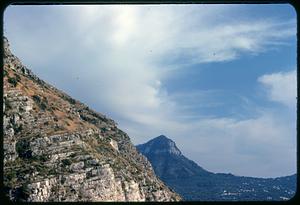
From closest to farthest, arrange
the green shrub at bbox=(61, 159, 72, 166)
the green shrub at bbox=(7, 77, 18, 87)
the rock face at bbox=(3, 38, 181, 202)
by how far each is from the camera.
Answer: the rock face at bbox=(3, 38, 181, 202) < the green shrub at bbox=(61, 159, 72, 166) < the green shrub at bbox=(7, 77, 18, 87)

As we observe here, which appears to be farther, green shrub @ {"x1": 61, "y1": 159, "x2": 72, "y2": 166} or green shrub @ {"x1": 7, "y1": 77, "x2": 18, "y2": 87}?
green shrub @ {"x1": 7, "y1": 77, "x2": 18, "y2": 87}

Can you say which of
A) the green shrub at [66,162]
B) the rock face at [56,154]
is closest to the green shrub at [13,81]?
the rock face at [56,154]

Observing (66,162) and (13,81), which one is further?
(13,81)

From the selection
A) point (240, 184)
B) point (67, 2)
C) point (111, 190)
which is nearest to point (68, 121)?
point (111, 190)

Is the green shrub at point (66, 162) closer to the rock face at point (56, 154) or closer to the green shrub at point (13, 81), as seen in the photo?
the rock face at point (56, 154)

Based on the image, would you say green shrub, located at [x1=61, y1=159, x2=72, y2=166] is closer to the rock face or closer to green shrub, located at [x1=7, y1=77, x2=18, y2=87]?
the rock face

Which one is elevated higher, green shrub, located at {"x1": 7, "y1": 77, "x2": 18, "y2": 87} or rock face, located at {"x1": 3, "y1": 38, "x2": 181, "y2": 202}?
green shrub, located at {"x1": 7, "y1": 77, "x2": 18, "y2": 87}

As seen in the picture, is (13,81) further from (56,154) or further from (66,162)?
(66,162)

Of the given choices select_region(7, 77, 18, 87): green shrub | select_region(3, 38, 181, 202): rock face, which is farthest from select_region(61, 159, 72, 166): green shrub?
select_region(7, 77, 18, 87): green shrub

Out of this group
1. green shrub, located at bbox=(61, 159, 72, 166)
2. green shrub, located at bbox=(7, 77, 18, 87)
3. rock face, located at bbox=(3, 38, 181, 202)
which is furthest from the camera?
green shrub, located at bbox=(7, 77, 18, 87)

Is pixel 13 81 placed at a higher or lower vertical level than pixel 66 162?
higher

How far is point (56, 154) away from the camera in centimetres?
6412

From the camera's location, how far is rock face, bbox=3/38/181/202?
5800 centimetres

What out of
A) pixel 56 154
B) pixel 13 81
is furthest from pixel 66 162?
pixel 13 81
